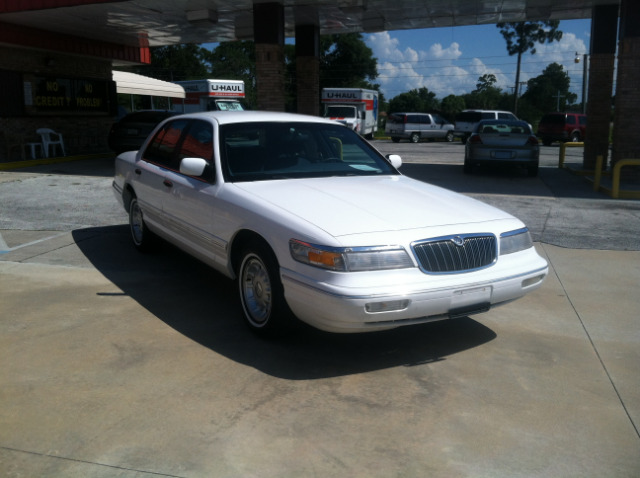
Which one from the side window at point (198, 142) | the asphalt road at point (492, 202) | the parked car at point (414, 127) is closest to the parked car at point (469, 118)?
the parked car at point (414, 127)

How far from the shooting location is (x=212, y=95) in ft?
115

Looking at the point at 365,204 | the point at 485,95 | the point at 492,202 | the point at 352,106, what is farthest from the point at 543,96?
the point at 365,204

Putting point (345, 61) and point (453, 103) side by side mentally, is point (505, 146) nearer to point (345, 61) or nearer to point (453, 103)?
point (345, 61)

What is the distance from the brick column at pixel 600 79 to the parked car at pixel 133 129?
38.4ft

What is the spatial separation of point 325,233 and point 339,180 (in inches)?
52.6

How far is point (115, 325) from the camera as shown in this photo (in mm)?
4863

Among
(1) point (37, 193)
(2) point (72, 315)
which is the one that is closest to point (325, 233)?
(2) point (72, 315)

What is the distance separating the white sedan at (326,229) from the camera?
3895 millimetres

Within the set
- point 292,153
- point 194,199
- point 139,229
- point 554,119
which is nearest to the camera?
point 194,199

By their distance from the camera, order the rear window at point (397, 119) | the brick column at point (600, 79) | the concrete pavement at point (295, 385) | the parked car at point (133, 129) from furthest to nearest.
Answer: the rear window at point (397, 119), the parked car at point (133, 129), the brick column at point (600, 79), the concrete pavement at point (295, 385)

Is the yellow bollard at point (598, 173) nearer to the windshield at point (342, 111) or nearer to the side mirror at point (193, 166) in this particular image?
the side mirror at point (193, 166)

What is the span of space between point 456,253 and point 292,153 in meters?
1.96

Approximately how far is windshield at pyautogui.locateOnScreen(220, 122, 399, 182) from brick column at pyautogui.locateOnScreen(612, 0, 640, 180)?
32.8 ft

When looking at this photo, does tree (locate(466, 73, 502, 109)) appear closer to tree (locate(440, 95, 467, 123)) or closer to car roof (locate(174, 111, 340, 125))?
tree (locate(440, 95, 467, 123))
